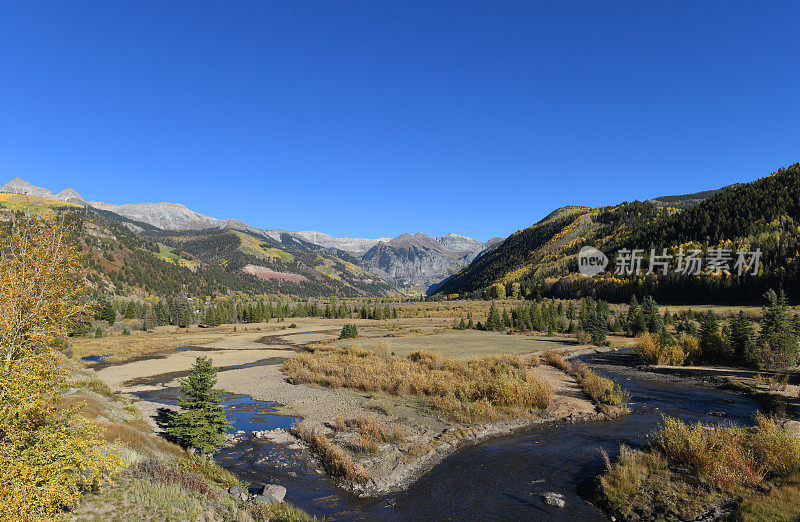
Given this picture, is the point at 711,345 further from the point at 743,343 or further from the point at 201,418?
the point at 201,418

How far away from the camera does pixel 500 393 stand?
3128cm

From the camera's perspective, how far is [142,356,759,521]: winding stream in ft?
53.2

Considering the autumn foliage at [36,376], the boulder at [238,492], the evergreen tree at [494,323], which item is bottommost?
the evergreen tree at [494,323]

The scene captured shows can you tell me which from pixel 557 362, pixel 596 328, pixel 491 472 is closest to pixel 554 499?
pixel 491 472

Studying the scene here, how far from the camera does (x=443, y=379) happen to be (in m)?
36.6

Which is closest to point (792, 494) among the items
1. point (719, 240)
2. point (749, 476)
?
point (749, 476)

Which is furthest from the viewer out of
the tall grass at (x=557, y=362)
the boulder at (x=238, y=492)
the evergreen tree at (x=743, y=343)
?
the evergreen tree at (x=743, y=343)

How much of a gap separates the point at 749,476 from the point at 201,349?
7815 cm

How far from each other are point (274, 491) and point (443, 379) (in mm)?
21758

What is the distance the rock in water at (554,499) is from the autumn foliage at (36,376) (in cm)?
1609

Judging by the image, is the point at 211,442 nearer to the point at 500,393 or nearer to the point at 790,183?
the point at 500,393

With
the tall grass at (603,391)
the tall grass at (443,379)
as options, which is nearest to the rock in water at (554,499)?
the tall grass at (443,379)

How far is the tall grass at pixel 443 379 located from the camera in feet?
99.9

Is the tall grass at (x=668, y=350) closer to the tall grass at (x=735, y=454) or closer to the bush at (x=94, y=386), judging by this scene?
the tall grass at (x=735, y=454)
